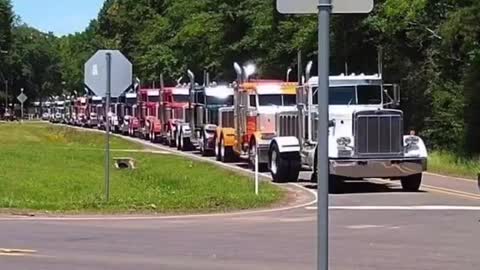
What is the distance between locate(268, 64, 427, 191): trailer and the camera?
2561 centimetres

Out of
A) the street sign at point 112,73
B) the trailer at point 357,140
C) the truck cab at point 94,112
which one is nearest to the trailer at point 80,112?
the truck cab at point 94,112

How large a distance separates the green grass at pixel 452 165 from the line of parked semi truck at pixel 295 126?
16.9 feet

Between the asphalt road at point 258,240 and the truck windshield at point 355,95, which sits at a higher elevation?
the truck windshield at point 355,95

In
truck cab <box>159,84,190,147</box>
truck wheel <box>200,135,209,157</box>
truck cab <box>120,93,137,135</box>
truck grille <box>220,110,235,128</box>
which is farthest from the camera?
truck cab <box>120,93,137,135</box>

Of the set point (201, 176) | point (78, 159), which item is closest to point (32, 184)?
point (201, 176)

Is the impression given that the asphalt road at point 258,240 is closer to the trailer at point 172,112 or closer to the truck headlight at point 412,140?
the truck headlight at point 412,140

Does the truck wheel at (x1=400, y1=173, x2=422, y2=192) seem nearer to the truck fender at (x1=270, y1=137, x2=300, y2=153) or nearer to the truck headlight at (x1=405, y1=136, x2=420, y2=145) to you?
the truck headlight at (x1=405, y1=136, x2=420, y2=145)

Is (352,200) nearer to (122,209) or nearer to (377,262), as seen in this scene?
(122,209)

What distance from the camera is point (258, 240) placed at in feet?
52.3

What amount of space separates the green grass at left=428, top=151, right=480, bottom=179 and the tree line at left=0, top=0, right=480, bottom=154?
272 cm

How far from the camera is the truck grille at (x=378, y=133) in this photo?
25.6 m

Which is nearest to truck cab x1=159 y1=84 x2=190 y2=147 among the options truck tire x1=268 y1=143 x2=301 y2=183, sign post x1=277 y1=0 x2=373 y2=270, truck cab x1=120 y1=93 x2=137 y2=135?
truck cab x1=120 y1=93 x2=137 y2=135

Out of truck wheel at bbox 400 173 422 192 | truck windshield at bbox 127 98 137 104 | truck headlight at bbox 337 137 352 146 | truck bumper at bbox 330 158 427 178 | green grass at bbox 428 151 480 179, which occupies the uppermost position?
truck windshield at bbox 127 98 137 104

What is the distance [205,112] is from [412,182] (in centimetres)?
2060
